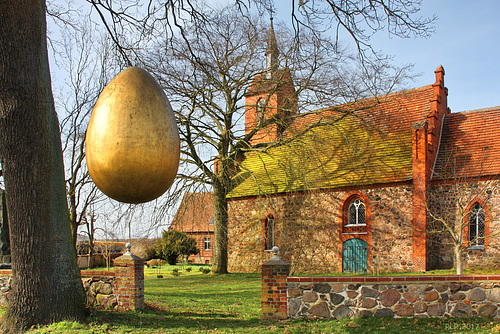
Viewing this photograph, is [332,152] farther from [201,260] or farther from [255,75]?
[201,260]

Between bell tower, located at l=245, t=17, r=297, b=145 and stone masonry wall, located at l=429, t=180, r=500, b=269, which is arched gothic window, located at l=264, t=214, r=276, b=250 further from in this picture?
stone masonry wall, located at l=429, t=180, r=500, b=269

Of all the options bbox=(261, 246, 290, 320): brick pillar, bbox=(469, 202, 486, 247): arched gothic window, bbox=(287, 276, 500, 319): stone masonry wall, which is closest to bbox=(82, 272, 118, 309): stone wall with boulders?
bbox=(261, 246, 290, 320): brick pillar

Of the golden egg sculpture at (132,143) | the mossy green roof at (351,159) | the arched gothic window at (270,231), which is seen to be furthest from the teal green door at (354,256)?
the golden egg sculpture at (132,143)

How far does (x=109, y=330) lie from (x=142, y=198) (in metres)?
5.74

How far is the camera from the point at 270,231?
26.9 m

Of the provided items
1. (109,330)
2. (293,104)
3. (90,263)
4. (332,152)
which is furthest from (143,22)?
(90,263)

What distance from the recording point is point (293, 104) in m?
20.4

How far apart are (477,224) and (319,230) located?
755cm

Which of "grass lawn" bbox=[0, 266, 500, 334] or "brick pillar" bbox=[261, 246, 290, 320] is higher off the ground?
"brick pillar" bbox=[261, 246, 290, 320]

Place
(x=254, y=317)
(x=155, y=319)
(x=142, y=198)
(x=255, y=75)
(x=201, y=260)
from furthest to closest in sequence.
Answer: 1. (x=201, y=260)
2. (x=255, y=75)
3. (x=254, y=317)
4. (x=155, y=319)
5. (x=142, y=198)

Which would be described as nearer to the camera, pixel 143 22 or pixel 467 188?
pixel 143 22

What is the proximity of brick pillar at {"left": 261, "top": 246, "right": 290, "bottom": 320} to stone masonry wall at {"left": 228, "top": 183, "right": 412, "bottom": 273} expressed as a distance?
9628mm

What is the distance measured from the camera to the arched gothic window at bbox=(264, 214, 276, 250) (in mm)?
26516

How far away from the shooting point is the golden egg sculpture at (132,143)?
2.52 m
